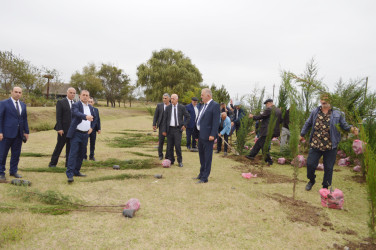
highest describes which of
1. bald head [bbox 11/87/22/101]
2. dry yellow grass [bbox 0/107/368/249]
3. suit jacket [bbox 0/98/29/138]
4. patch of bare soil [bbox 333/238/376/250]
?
bald head [bbox 11/87/22/101]

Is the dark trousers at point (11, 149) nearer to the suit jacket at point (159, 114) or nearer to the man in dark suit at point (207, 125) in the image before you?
the suit jacket at point (159, 114)

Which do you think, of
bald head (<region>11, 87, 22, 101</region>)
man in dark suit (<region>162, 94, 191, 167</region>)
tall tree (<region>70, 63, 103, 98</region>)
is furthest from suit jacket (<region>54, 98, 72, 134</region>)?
tall tree (<region>70, 63, 103, 98</region>)

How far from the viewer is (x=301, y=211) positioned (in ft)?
11.4

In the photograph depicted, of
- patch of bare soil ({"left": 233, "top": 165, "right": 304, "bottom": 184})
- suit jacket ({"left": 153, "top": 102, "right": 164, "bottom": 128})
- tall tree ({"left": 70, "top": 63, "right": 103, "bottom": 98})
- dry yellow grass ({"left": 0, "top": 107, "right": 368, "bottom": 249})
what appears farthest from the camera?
tall tree ({"left": 70, "top": 63, "right": 103, "bottom": 98})

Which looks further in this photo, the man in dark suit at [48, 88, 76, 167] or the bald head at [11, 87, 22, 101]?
the man in dark suit at [48, 88, 76, 167]

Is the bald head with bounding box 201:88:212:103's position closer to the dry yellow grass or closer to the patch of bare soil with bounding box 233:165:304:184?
the dry yellow grass

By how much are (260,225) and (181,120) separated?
11.5 ft

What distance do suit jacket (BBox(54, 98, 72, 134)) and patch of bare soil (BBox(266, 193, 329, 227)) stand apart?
4628mm

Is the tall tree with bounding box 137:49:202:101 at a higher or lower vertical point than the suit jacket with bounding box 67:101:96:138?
higher


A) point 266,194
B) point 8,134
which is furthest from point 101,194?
point 266,194

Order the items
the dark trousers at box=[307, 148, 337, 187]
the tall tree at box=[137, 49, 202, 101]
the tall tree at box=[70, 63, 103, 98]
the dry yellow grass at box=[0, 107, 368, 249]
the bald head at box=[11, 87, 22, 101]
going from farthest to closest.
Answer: the tall tree at box=[70, 63, 103, 98]
the tall tree at box=[137, 49, 202, 101]
the bald head at box=[11, 87, 22, 101]
the dark trousers at box=[307, 148, 337, 187]
the dry yellow grass at box=[0, 107, 368, 249]

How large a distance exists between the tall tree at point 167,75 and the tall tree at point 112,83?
57.0 feet

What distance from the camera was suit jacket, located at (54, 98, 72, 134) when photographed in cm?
511

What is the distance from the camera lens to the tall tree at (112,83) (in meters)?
52.1
